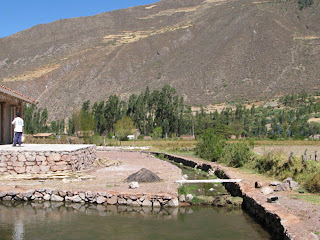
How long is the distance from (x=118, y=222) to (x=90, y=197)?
192 centimetres

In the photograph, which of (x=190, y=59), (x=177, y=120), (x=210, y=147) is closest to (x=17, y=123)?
(x=210, y=147)

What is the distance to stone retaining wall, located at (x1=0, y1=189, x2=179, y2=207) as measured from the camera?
1066 cm

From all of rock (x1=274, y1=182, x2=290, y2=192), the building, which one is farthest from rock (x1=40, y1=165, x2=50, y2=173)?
rock (x1=274, y1=182, x2=290, y2=192)

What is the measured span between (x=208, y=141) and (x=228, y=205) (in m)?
14.2

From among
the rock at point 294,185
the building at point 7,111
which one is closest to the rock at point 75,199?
the rock at point 294,185

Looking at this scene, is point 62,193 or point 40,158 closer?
point 62,193

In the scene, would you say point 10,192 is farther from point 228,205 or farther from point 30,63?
point 30,63

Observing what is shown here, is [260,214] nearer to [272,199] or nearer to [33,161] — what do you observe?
[272,199]

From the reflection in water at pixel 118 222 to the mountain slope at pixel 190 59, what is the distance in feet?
206

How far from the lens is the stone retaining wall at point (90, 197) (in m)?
10.7

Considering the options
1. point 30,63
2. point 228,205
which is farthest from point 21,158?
point 30,63

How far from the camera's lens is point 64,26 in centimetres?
14250

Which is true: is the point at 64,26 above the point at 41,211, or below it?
above

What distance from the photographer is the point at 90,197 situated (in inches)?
433
